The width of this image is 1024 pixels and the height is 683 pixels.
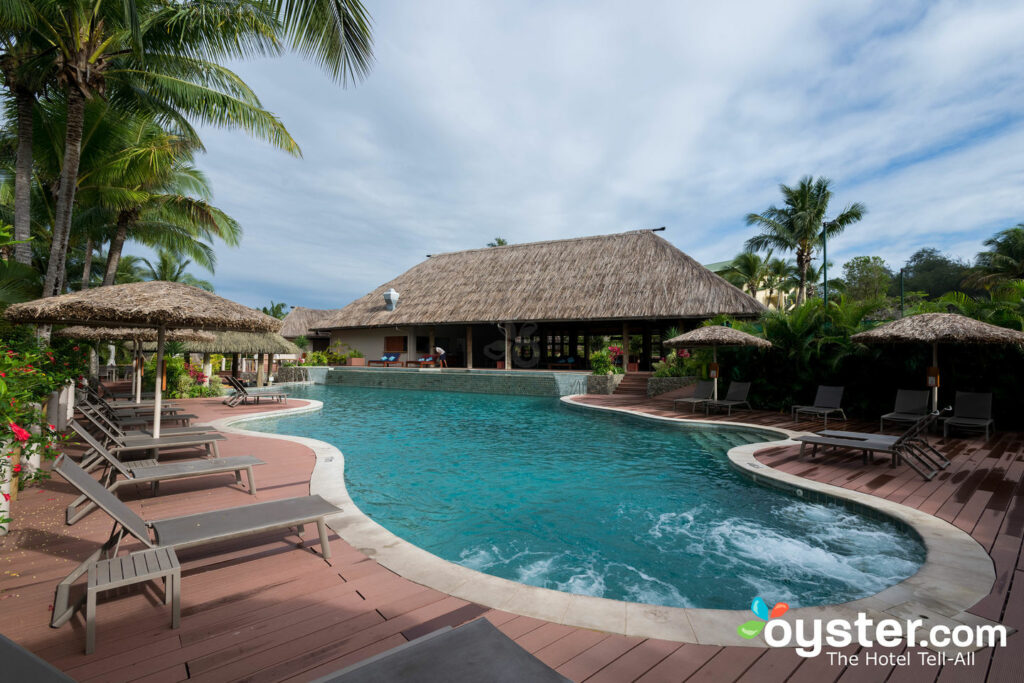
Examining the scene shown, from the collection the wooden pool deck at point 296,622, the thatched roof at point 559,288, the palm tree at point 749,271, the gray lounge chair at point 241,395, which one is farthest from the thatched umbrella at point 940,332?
the palm tree at point 749,271

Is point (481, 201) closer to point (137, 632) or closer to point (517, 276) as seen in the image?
point (517, 276)

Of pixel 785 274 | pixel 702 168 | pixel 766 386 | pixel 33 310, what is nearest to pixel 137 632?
pixel 33 310

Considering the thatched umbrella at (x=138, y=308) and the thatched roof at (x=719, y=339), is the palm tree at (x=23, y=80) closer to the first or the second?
the thatched umbrella at (x=138, y=308)

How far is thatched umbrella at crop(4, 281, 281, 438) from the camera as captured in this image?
5047mm

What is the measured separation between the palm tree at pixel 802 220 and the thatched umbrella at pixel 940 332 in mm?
17446

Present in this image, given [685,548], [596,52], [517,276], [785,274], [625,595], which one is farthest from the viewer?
[785,274]

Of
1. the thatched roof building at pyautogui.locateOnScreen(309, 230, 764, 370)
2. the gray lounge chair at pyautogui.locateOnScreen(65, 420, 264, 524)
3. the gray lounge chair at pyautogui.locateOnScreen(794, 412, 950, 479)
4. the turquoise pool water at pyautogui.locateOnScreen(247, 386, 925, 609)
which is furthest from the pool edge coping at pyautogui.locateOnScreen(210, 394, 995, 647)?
the thatched roof building at pyautogui.locateOnScreen(309, 230, 764, 370)

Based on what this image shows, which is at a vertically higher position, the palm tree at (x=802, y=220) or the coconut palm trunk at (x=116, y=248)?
the palm tree at (x=802, y=220)

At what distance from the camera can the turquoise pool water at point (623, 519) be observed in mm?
3445

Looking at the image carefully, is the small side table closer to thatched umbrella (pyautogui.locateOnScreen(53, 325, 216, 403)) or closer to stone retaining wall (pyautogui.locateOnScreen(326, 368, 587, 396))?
thatched umbrella (pyautogui.locateOnScreen(53, 325, 216, 403))

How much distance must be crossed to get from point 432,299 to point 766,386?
51.9 feet

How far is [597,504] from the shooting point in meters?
5.08

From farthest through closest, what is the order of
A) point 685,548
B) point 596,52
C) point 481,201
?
1. point 481,201
2. point 596,52
3. point 685,548

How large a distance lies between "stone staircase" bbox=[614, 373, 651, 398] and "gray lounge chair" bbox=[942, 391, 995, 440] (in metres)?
7.78
